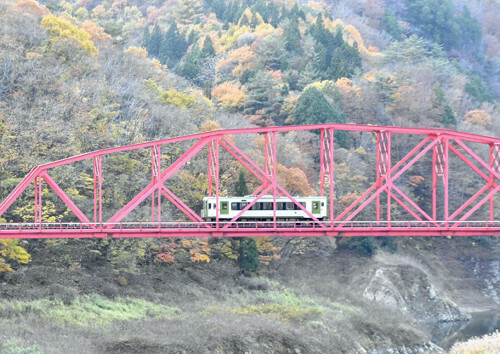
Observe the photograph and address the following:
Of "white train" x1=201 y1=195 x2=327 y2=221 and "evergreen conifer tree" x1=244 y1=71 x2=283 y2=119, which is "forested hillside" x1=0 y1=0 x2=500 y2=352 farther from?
"white train" x1=201 y1=195 x2=327 y2=221

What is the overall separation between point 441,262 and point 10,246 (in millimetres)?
46043

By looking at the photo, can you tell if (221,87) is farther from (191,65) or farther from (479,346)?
(479,346)

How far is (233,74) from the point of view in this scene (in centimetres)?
11438

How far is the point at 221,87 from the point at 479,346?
180 feet

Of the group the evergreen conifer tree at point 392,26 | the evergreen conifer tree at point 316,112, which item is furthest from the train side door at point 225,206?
the evergreen conifer tree at point 392,26

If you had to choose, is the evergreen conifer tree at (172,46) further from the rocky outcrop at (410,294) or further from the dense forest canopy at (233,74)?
the rocky outcrop at (410,294)

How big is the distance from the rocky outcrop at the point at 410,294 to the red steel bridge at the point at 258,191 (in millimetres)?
5606

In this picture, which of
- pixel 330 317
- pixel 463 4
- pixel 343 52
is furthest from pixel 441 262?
pixel 463 4

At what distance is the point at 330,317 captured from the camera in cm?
6250

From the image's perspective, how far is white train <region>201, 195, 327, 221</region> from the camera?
5925 cm

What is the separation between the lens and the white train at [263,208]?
194 ft

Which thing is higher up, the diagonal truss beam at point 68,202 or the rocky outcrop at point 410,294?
the diagonal truss beam at point 68,202

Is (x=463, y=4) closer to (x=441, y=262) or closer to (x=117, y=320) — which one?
(x=441, y=262)

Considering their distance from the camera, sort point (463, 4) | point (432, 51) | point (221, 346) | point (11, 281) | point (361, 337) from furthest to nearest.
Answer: point (463, 4) < point (432, 51) < point (361, 337) < point (11, 281) < point (221, 346)
